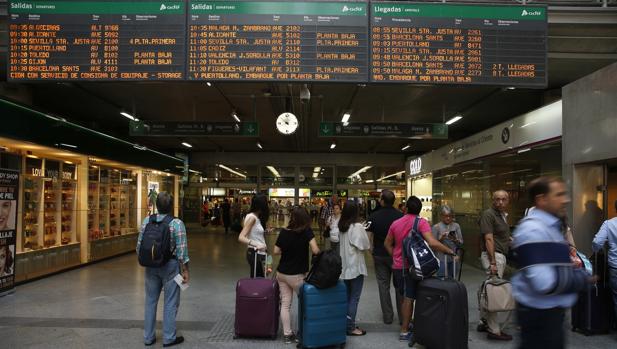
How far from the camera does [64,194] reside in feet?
32.6

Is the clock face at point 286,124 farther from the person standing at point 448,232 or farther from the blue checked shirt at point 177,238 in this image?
the blue checked shirt at point 177,238

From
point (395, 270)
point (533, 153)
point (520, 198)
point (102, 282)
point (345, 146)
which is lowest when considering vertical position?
point (102, 282)

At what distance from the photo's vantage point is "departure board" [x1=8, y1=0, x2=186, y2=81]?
225 inches

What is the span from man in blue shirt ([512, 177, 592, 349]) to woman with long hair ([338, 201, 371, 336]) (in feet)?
8.55

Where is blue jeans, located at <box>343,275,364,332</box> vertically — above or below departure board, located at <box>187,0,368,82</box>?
below

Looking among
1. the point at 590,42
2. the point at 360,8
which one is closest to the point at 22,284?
the point at 360,8

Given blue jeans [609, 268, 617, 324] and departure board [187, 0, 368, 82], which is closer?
blue jeans [609, 268, 617, 324]

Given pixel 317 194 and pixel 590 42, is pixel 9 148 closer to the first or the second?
pixel 590 42

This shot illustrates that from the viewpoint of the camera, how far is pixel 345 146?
19625mm

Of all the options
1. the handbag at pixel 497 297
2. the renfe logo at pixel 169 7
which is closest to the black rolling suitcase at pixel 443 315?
the handbag at pixel 497 297

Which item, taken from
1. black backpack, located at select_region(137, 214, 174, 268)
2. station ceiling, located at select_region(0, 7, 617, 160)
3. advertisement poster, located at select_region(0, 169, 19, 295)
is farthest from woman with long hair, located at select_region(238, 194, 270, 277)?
advertisement poster, located at select_region(0, 169, 19, 295)

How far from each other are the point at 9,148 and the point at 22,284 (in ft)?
8.22

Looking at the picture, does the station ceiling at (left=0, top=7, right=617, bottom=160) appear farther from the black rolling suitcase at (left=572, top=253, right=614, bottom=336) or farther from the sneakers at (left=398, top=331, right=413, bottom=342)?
the sneakers at (left=398, top=331, right=413, bottom=342)

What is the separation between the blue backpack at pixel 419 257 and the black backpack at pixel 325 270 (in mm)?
692
